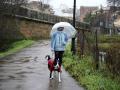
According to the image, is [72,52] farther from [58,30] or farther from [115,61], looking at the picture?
[115,61]

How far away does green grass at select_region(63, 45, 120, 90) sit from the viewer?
1222 cm

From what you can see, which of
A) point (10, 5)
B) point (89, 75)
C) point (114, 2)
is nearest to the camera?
point (89, 75)

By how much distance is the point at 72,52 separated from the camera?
72.8ft

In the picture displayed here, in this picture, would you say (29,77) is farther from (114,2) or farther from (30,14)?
(114,2)

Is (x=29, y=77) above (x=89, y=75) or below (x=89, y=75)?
below

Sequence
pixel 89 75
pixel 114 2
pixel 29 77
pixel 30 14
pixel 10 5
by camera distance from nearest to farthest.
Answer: pixel 89 75 < pixel 29 77 < pixel 10 5 < pixel 30 14 < pixel 114 2

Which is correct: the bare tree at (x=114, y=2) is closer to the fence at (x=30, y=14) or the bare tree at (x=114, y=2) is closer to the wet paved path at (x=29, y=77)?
the fence at (x=30, y=14)

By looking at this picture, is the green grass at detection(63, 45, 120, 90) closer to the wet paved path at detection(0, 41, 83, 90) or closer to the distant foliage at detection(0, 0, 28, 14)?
the wet paved path at detection(0, 41, 83, 90)

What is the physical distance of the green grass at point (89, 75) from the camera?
12.2 metres

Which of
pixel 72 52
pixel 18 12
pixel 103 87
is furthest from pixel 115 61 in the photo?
pixel 18 12

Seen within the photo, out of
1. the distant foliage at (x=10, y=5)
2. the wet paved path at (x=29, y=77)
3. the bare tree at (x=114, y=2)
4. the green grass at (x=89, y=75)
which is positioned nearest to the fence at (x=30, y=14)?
the distant foliage at (x=10, y=5)

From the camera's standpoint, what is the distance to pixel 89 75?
14.6 meters

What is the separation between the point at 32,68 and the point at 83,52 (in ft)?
10.1

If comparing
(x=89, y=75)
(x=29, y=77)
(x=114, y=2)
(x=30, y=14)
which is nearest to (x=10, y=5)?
(x=30, y=14)
